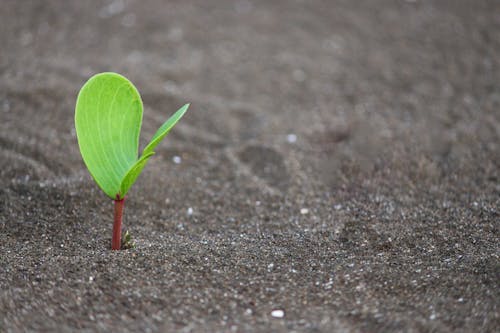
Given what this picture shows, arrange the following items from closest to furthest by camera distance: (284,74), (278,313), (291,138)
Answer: (278,313) < (291,138) < (284,74)

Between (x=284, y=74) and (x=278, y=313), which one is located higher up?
(x=278, y=313)

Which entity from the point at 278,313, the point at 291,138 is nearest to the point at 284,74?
the point at 291,138

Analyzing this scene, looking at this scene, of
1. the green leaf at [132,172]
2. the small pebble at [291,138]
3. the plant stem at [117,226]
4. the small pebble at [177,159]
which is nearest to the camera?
the green leaf at [132,172]

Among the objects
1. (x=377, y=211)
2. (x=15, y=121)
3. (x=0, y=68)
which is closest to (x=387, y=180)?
(x=377, y=211)

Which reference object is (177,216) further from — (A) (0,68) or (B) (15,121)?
(A) (0,68)

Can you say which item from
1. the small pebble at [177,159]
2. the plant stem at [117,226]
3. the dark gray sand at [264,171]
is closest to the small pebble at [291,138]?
the dark gray sand at [264,171]

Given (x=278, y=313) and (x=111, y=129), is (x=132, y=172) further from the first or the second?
(x=278, y=313)

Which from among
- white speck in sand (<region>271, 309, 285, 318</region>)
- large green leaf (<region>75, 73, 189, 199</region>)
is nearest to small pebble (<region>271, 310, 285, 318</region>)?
white speck in sand (<region>271, 309, 285, 318</region>)

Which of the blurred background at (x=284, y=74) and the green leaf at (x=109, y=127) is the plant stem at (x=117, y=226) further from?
the blurred background at (x=284, y=74)
